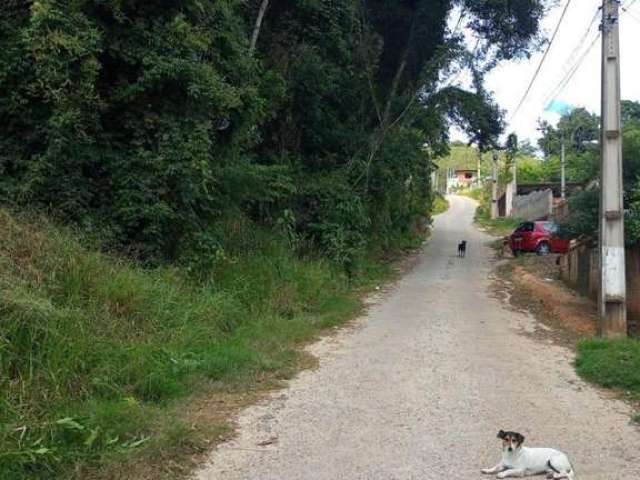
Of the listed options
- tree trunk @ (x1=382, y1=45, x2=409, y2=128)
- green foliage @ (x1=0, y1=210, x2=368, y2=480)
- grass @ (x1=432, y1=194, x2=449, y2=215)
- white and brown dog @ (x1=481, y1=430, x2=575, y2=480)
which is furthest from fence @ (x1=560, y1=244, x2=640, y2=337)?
grass @ (x1=432, y1=194, x2=449, y2=215)

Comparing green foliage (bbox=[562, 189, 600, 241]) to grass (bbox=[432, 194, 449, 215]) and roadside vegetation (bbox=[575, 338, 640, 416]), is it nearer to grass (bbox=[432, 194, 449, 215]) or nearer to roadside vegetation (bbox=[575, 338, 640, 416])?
roadside vegetation (bbox=[575, 338, 640, 416])

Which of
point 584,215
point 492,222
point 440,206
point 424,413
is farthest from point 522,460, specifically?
point 440,206

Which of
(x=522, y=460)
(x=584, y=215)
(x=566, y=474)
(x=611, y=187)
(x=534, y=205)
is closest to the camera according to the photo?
(x=566, y=474)

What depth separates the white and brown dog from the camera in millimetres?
5344

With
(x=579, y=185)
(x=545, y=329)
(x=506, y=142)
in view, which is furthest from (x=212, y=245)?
(x=506, y=142)

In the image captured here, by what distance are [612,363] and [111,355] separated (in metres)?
6.41

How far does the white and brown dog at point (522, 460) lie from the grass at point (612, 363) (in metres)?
3.21

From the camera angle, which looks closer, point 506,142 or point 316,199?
point 316,199

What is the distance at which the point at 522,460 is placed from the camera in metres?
5.39

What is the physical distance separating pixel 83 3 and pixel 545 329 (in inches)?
384

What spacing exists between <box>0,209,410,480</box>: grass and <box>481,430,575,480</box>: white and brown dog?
2.51 m

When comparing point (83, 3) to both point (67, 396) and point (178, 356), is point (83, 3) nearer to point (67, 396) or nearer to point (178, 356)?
point (178, 356)

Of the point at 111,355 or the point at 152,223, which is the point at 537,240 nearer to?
the point at 152,223

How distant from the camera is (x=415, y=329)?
1227 centimetres
